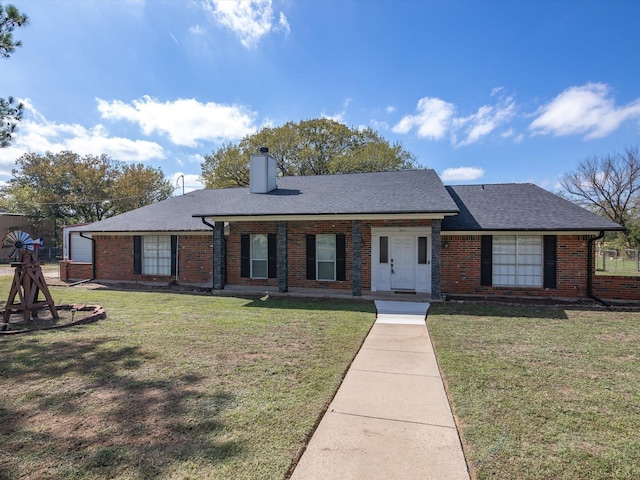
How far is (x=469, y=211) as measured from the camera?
41.2ft

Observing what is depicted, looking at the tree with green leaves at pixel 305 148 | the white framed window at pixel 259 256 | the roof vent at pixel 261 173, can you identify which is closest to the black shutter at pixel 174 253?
the white framed window at pixel 259 256

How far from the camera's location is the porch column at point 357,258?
440 inches

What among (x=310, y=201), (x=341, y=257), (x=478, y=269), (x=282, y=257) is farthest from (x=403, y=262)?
(x=282, y=257)

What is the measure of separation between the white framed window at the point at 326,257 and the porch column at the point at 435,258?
340 centimetres

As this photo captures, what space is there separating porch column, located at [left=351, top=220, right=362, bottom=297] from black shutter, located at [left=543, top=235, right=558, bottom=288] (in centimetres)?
590

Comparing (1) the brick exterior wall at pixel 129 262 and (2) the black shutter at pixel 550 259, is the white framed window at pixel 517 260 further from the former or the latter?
(1) the brick exterior wall at pixel 129 262

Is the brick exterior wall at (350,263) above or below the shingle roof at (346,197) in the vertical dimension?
below

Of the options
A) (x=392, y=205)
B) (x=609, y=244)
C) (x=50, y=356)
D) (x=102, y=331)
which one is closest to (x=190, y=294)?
(x=102, y=331)

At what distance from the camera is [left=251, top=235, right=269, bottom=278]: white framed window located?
13055 millimetres

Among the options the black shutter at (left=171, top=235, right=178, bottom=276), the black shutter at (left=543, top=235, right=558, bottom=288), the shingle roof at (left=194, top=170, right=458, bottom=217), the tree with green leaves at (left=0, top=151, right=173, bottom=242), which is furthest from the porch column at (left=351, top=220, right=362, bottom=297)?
the tree with green leaves at (left=0, top=151, right=173, bottom=242)

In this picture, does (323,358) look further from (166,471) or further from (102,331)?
(102,331)

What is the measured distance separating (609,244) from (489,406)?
38.6 metres

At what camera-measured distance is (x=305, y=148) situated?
3188cm

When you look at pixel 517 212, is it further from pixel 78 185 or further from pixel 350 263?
pixel 78 185
